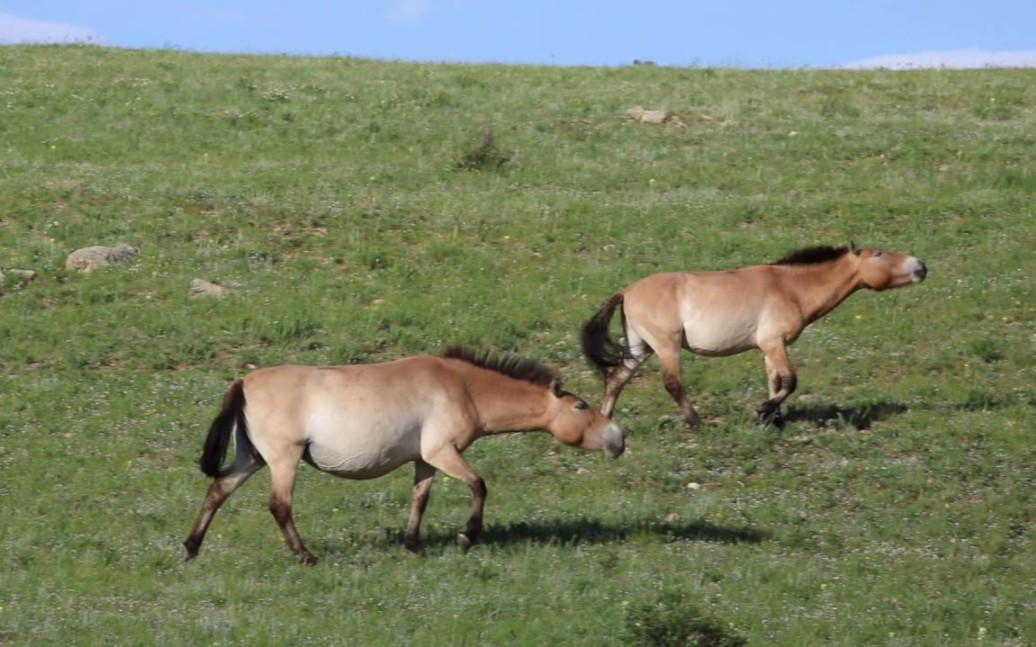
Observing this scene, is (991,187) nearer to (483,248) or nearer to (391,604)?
(483,248)

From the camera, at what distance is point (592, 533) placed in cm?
1250

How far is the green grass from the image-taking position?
1074 centimetres

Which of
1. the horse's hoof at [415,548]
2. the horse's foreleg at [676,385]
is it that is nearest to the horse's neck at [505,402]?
the horse's hoof at [415,548]

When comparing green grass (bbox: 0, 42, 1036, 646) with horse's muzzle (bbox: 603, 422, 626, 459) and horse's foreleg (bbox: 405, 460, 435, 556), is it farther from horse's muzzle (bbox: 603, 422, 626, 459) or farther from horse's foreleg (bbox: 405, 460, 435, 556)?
horse's muzzle (bbox: 603, 422, 626, 459)

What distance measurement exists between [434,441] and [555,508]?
6.69 feet

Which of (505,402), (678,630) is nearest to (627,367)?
(505,402)

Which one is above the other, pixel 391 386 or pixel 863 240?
pixel 863 240

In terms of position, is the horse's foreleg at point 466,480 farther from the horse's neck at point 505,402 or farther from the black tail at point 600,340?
the black tail at point 600,340

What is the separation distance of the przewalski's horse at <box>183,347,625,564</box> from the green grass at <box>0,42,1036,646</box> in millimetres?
473

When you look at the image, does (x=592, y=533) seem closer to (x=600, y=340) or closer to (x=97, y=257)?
(x=600, y=340)

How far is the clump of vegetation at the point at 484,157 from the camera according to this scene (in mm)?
26156

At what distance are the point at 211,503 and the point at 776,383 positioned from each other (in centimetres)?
635

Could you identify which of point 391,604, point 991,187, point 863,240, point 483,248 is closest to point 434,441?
point 391,604

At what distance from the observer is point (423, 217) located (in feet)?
73.5
